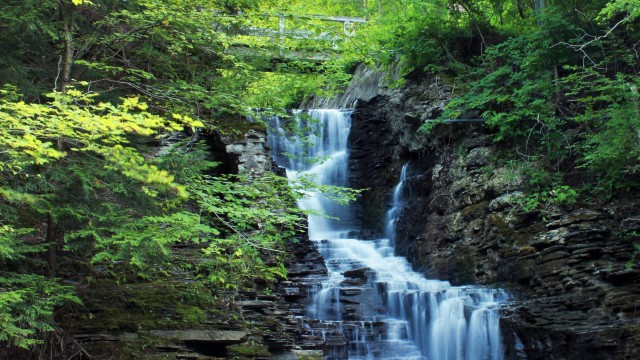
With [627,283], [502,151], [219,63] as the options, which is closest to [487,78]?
[502,151]

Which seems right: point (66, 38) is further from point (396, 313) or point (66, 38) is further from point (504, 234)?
point (504, 234)

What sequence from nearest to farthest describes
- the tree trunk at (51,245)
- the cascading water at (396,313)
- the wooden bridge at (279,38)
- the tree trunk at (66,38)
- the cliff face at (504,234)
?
the tree trunk at (51,245)
the tree trunk at (66,38)
the cliff face at (504,234)
the wooden bridge at (279,38)
the cascading water at (396,313)

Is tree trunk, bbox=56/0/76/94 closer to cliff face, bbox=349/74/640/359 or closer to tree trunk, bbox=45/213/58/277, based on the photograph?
tree trunk, bbox=45/213/58/277

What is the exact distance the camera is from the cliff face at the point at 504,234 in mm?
8289

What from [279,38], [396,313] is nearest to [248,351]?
[396,313]

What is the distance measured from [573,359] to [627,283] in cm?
174

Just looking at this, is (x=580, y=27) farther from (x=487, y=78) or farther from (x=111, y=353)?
(x=111, y=353)

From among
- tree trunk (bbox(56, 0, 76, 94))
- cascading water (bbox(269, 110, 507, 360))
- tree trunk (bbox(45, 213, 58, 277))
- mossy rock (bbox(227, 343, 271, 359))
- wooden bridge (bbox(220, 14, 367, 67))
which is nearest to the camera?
tree trunk (bbox(45, 213, 58, 277))

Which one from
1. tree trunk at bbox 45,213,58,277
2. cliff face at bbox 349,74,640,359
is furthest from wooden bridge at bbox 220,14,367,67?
cliff face at bbox 349,74,640,359

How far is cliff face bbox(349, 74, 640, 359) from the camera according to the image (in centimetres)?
829

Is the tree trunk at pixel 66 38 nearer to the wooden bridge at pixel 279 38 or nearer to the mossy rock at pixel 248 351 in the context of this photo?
the wooden bridge at pixel 279 38

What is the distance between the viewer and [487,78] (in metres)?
12.2

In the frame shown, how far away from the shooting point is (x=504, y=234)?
10.8m

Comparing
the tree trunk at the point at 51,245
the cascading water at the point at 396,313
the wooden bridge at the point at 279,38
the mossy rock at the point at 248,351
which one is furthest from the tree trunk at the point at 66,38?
the mossy rock at the point at 248,351
